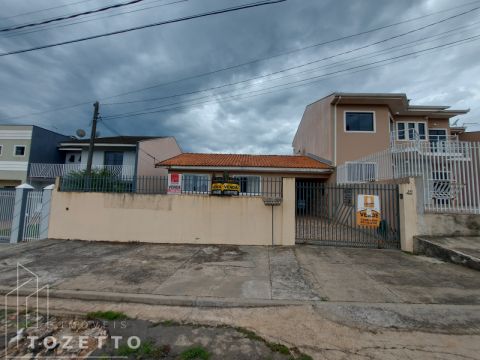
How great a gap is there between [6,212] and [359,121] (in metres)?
18.5

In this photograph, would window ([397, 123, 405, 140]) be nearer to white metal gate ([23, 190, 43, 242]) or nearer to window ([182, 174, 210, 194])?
window ([182, 174, 210, 194])

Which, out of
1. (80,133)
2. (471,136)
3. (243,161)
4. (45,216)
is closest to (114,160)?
(80,133)

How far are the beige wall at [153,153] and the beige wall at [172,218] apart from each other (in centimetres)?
1084

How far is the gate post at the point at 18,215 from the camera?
8.76 meters

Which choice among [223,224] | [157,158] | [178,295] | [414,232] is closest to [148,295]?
[178,295]

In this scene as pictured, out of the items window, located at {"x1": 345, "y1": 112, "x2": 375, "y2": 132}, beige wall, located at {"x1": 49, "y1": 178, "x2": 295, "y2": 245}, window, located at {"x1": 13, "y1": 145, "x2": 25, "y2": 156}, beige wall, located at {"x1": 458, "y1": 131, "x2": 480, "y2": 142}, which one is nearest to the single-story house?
window, located at {"x1": 345, "y1": 112, "x2": 375, "y2": 132}

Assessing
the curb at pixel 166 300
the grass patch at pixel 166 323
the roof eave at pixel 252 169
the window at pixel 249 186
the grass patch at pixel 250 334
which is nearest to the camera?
the grass patch at pixel 250 334

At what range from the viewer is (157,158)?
72.1 ft

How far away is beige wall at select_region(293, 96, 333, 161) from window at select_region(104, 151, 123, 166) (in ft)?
53.1

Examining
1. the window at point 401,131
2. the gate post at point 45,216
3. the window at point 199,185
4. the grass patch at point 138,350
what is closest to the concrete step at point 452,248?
the window at point 199,185

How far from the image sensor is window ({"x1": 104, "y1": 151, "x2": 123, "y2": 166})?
813 inches

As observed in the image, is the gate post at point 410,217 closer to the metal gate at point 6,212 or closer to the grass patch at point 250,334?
the grass patch at point 250,334

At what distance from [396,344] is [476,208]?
25.1ft

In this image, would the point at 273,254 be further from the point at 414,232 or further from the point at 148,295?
the point at 414,232
